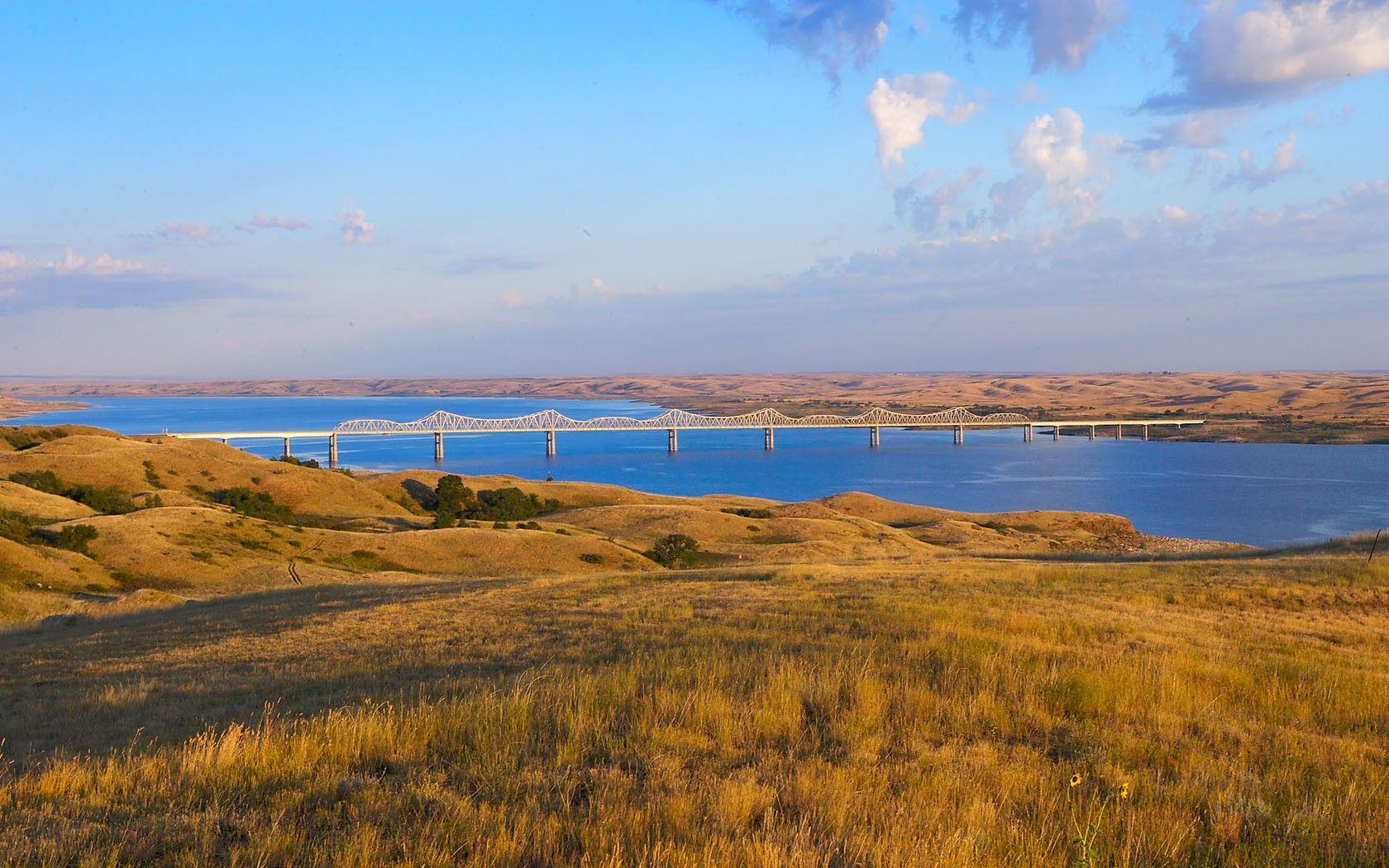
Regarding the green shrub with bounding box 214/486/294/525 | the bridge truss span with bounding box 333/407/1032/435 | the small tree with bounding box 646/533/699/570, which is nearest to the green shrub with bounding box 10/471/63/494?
the green shrub with bounding box 214/486/294/525

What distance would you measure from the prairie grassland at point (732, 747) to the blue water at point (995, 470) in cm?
6840

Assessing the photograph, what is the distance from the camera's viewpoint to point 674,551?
144 ft

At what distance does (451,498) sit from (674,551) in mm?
24142

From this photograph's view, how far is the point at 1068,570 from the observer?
19109 millimetres

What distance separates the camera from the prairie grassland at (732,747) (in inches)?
164

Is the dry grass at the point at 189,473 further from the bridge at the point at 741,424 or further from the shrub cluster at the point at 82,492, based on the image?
the bridge at the point at 741,424

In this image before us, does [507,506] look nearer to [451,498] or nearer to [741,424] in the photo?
[451,498]

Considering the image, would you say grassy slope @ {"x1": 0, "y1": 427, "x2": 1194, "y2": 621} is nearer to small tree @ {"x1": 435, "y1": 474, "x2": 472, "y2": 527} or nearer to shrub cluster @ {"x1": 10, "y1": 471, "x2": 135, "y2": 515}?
shrub cluster @ {"x1": 10, "y1": 471, "x2": 135, "y2": 515}

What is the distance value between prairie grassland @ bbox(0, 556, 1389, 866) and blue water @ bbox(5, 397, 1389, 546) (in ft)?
Answer: 224

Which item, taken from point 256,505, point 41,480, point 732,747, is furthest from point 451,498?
point 732,747

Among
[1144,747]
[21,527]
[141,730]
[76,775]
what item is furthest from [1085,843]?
[21,527]

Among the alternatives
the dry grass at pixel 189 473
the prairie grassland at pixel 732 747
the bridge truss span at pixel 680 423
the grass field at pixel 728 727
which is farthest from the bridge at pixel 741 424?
the prairie grassland at pixel 732 747

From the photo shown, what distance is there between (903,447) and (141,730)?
158785 millimetres

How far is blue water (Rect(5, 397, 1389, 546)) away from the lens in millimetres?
79938
